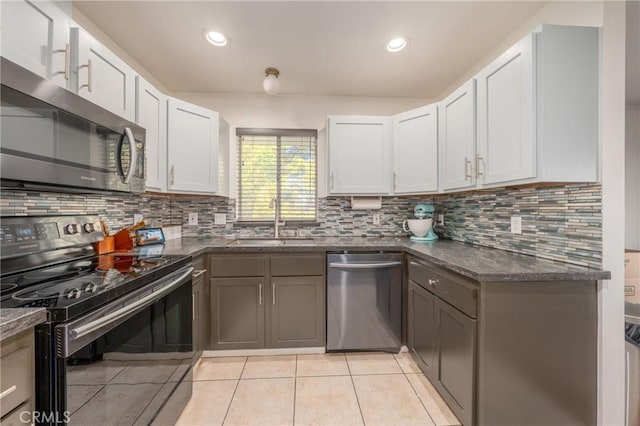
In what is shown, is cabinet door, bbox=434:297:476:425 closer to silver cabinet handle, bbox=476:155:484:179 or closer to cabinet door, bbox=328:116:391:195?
silver cabinet handle, bbox=476:155:484:179

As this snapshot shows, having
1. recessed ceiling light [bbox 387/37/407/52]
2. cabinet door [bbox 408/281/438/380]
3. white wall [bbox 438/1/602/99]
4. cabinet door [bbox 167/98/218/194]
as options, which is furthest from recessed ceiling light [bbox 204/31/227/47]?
cabinet door [bbox 408/281/438/380]

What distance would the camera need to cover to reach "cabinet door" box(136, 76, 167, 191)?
1.78 metres

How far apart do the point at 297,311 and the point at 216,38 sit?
6.96 ft

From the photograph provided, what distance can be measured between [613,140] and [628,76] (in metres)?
1.14

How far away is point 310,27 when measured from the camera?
1754 mm

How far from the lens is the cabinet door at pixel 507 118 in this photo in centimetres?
131

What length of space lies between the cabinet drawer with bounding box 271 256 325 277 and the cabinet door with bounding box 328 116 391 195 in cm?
71

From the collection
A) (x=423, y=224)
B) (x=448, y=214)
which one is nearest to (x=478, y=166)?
(x=423, y=224)

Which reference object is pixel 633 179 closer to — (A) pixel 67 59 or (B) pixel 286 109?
(B) pixel 286 109

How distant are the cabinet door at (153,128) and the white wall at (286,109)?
704 mm

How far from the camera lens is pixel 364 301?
211 cm

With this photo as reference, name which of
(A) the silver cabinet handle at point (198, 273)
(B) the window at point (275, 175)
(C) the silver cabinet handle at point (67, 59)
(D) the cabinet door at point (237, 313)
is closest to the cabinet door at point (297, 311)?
(D) the cabinet door at point (237, 313)

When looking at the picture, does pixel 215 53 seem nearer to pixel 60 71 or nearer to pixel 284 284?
pixel 60 71

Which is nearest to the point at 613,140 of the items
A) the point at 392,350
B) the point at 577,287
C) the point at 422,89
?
the point at 577,287
